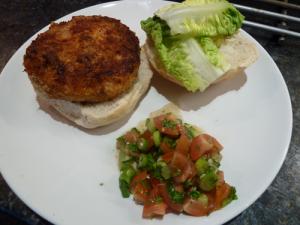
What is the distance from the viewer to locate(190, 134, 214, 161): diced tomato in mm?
2268

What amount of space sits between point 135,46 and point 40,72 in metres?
0.67

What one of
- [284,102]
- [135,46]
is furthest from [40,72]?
[284,102]

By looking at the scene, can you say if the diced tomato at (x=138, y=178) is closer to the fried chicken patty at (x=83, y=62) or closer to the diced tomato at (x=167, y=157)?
the diced tomato at (x=167, y=157)

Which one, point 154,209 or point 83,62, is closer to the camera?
point 154,209

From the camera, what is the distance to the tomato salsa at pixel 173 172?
2.20m

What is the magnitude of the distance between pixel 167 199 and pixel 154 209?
0.30 ft

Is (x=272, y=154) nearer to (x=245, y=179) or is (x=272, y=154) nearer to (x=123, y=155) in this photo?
Result: (x=245, y=179)

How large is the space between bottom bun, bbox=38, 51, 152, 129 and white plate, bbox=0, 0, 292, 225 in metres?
0.09

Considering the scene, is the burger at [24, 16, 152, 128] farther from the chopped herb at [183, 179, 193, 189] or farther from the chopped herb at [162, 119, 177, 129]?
the chopped herb at [183, 179, 193, 189]

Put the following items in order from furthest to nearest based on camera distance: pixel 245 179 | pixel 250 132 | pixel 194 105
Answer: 1. pixel 194 105
2. pixel 250 132
3. pixel 245 179

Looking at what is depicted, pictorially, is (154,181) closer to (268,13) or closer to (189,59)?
(189,59)

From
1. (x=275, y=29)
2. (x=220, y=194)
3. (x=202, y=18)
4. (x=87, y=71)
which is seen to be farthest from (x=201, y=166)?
(x=275, y=29)

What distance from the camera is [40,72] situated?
8.36ft

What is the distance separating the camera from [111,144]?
8.55 ft
